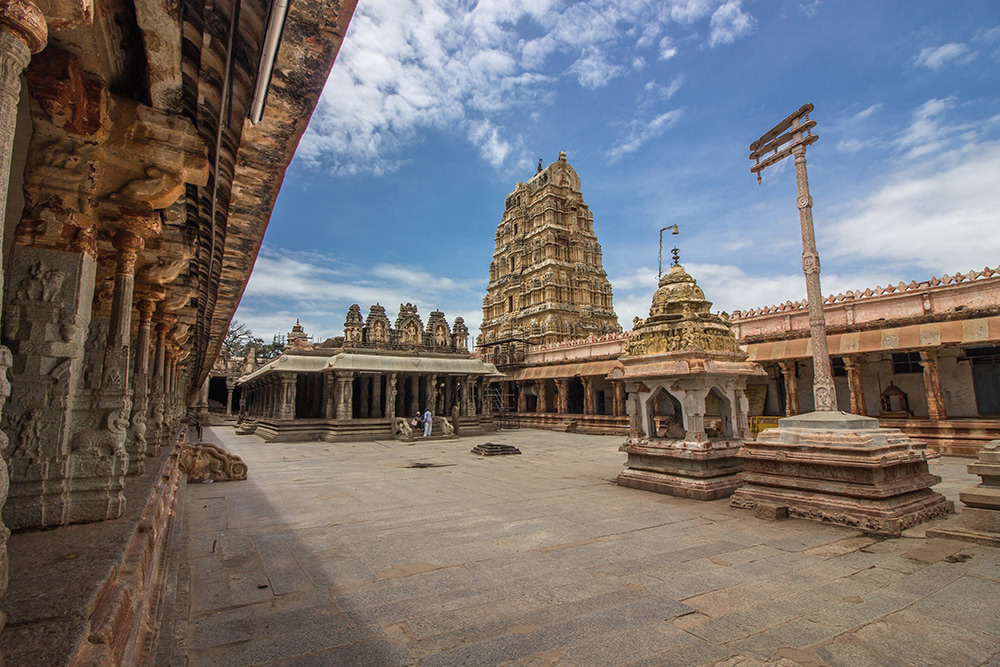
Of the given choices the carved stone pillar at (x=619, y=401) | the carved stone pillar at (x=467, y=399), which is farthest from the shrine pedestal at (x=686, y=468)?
the carved stone pillar at (x=467, y=399)

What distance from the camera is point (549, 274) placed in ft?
127

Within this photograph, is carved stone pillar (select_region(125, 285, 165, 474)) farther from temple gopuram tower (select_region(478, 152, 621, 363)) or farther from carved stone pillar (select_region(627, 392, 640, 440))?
temple gopuram tower (select_region(478, 152, 621, 363))

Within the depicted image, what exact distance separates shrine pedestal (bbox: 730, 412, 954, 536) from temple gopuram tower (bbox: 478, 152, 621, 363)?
28361 mm

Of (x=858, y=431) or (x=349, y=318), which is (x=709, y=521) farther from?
(x=349, y=318)

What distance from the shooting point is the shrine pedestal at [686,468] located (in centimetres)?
802

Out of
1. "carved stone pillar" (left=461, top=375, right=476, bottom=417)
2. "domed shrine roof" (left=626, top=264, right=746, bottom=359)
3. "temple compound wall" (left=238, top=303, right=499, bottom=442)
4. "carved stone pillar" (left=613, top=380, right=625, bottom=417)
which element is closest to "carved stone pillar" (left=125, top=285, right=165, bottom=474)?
"domed shrine roof" (left=626, top=264, right=746, bottom=359)

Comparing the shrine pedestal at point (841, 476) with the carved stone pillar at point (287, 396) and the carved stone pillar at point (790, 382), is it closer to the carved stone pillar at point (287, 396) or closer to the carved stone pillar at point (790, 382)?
the carved stone pillar at point (790, 382)

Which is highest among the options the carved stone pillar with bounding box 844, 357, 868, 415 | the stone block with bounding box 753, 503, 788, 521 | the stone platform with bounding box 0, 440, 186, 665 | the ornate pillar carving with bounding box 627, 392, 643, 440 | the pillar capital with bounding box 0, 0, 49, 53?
the pillar capital with bounding box 0, 0, 49, 53

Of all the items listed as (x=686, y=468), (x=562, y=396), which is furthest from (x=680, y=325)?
(x=562, y=396)

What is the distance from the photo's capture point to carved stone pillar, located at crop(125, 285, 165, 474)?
5.16m

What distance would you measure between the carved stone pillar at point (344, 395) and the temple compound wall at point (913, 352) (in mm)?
17191

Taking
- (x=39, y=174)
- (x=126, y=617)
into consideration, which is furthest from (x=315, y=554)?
(x=39, y=174)

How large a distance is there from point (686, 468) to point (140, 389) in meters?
7.83

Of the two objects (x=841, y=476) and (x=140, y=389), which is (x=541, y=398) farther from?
(x=140, y=389)
